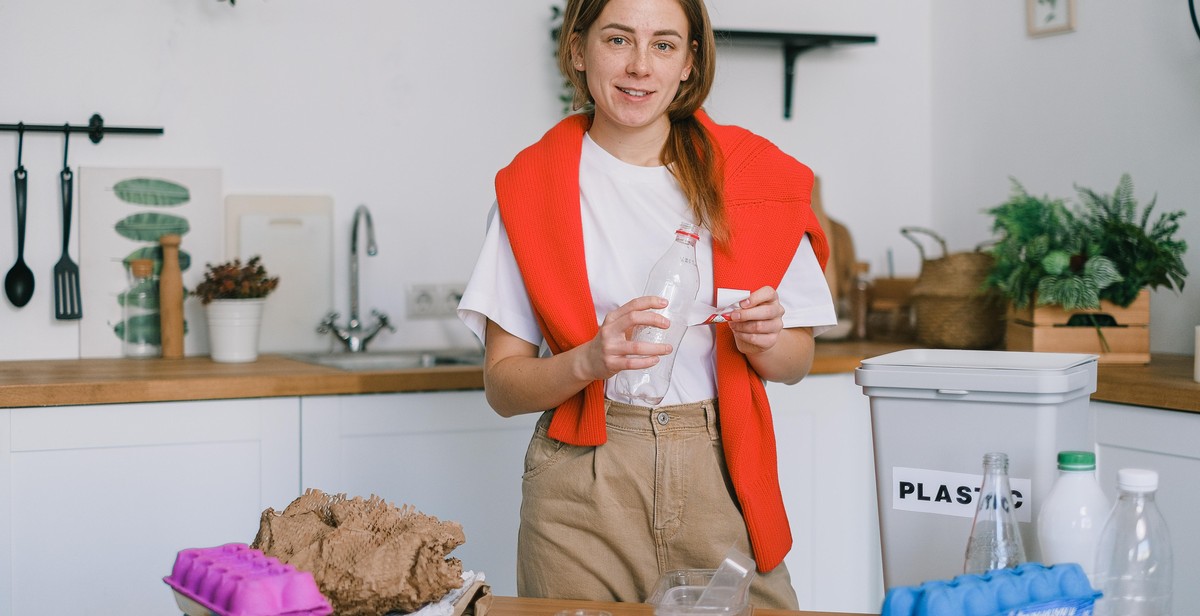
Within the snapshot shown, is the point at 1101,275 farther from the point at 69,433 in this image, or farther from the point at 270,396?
the point at 69,433

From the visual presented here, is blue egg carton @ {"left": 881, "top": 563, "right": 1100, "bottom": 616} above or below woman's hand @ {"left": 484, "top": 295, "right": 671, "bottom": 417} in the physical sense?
→ below

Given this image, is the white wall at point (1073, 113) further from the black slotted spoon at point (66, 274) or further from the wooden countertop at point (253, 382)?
the black slotted spoon at point (66, 274)

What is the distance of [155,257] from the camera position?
269cm

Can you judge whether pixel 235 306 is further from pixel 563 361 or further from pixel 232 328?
pixel 563 361

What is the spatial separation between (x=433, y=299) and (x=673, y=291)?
1.64 metres

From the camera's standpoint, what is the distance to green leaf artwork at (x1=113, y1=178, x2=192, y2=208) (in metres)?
2.65

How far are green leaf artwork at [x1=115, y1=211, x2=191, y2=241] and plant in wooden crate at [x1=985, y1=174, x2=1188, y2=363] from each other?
1.90m

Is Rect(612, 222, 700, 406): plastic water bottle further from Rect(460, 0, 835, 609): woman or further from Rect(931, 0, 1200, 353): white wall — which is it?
Rect(931, 0, 1200, 353): white wall

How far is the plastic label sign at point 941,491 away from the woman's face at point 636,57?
1.80 feet

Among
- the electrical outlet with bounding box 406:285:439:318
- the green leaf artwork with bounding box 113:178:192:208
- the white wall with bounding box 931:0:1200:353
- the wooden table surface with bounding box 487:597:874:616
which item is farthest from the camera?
the electrical outlet with bounding box 406:285:439:318

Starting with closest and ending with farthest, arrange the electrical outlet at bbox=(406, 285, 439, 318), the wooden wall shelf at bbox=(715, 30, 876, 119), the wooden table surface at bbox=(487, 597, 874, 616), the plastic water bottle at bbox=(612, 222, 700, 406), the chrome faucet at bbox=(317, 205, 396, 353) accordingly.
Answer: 1. the wooden table surface at bbox=(487, 597, 874, 616)
2. the plastic water bottle at bbox=(612, 222, 700, 406)
3. the chrome faucet at bbox=(317, 205, 396, 353)
4. the electrical outlet at bbox=(406, 285, 439, 318)
5. the wooden wall shelf at bbox=(715, 30, 876, 119)

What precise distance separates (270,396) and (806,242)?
1.16m

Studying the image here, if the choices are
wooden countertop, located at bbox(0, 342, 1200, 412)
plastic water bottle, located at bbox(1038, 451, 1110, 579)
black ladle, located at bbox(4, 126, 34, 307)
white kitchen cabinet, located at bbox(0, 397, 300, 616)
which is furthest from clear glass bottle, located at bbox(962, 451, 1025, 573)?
black ladle, located at bbox(4, 126, 34, 307)

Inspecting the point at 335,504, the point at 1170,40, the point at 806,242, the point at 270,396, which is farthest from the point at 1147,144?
the point at 335,504
